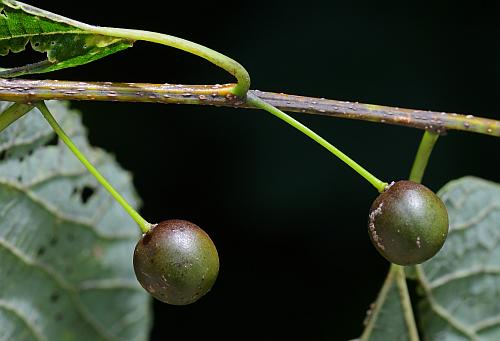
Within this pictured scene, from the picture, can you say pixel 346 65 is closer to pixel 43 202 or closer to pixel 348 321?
pixel 348 321

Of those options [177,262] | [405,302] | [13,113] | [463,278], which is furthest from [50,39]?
[463,278]

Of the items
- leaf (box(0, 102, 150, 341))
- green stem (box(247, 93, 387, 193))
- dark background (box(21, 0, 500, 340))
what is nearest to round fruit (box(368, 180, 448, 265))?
green stem (box(247, 93, 387, 193))

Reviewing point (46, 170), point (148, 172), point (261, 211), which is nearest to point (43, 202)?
point (46, 170)

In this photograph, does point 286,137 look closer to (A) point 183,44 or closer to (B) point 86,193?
(B) point 86,193

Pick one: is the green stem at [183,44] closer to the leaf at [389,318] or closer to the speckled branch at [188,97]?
the speckled branch at [188,97]

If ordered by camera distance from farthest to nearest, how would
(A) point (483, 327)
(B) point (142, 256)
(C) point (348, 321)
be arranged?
(C) point (348, 321) → (A) point (483, 327) → (B) point (142, 256)

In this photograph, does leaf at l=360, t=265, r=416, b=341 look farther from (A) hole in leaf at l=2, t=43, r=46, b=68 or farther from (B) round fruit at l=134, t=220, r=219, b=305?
(A) hole in leaf at l=2, t=43, r=46, b=68

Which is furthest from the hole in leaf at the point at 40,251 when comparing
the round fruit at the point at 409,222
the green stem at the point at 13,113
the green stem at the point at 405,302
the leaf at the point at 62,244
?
the round fruit at the point at 409,222
